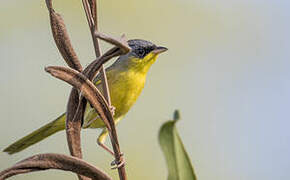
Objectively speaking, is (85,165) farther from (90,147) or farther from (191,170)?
(90,147)

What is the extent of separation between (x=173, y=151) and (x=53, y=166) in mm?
136

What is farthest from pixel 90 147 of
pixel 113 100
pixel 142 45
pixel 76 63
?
pixel 76 63

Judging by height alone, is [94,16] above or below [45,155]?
above

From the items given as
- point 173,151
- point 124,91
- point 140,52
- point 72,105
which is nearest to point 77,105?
point 72,105

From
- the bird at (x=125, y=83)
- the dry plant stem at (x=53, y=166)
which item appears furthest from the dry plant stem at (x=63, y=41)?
the bird at (x=125, y=83)

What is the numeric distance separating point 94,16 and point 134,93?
5.80 feet

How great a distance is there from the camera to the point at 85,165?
1.66 feet

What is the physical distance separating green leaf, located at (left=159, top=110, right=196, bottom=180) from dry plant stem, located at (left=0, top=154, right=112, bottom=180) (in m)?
0.08

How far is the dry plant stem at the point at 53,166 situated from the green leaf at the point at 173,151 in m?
0.08

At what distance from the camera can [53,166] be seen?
0.50m

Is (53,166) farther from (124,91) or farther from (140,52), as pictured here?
(140,52)

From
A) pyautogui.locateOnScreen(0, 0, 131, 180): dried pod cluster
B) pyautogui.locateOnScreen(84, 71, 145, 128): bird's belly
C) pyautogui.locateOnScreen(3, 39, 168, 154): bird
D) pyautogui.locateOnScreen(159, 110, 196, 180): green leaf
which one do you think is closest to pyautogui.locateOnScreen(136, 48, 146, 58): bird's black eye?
pyautogui.locateOnScreen(3, 39, 168, 154): bird

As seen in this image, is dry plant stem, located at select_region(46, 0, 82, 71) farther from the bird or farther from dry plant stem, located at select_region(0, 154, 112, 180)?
the bird

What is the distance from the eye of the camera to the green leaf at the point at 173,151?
46 cm
